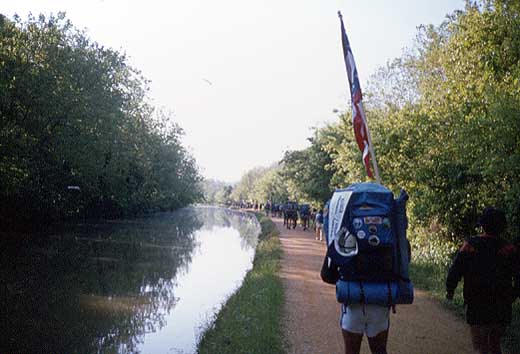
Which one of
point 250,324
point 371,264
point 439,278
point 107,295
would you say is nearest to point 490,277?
point 371,264

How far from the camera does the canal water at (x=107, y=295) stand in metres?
9.56

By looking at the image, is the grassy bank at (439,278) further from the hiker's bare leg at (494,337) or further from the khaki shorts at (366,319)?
the khaki shorts at (366,319)

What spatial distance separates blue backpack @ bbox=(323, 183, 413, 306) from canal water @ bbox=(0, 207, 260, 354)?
603 centimetres

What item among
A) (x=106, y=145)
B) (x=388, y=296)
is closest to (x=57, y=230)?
(x=106, y=145)

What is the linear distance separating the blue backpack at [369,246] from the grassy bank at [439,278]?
4.55 m

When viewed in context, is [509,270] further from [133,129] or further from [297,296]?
[133,129]

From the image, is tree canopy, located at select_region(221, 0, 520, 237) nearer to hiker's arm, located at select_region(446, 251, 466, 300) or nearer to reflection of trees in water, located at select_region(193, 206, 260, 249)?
hiker's arm, located at select_region(446, 251, 466, 300)

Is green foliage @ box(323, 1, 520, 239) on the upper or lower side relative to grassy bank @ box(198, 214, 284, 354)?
upper

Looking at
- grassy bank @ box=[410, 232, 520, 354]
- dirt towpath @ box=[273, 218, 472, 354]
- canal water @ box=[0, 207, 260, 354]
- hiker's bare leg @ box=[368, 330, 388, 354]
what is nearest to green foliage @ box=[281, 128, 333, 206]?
canal water @ box=[0, 207, 260, 354]

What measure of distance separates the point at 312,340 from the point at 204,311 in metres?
4.96

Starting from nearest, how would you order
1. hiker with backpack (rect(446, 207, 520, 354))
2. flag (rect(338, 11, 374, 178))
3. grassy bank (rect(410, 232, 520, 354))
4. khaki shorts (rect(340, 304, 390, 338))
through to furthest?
khaki shorts (rect(340, 304, 390, 338)) < hiker with backpack (rect(446, 207, 520, 354)) < flag (rect(338, 11, 374, 178)) < grassy bank (rect(410, 232, 520, 354))

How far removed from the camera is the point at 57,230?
3178 centimetres

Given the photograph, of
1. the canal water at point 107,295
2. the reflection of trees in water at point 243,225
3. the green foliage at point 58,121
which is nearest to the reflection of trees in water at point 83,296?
the canal water at point 107,295

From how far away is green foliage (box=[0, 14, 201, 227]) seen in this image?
23.8 meters
